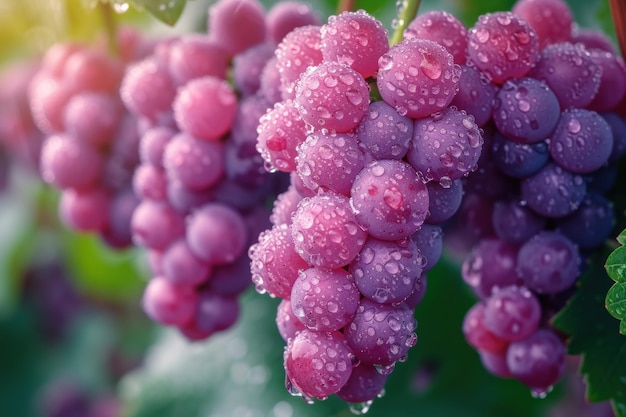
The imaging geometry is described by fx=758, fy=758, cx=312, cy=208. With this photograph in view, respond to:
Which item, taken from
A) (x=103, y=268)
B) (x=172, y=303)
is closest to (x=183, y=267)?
(x=172, y=303)

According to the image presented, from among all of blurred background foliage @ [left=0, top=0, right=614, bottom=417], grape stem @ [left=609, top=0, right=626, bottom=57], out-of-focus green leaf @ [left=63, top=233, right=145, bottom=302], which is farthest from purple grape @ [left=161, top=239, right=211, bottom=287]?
out-of-focus green leaf @ [left=63, top=233, right=145, bottom=302]

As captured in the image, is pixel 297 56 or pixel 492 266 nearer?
pixel 297 56

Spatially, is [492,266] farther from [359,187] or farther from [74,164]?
[74,164]

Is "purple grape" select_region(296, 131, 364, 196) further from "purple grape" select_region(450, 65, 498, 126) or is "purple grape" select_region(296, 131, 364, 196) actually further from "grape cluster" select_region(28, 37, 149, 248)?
"grape cluster" select_region(28, 37, 149, 248)

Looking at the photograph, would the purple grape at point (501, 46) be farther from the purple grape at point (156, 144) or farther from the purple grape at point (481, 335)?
the purple grape at point (156, 144)

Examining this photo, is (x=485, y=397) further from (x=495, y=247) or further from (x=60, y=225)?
(x=60, y=225)

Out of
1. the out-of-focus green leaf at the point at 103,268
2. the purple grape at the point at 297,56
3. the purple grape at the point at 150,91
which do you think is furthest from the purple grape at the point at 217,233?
the out-of-focus green leaf at the point at 103,268
